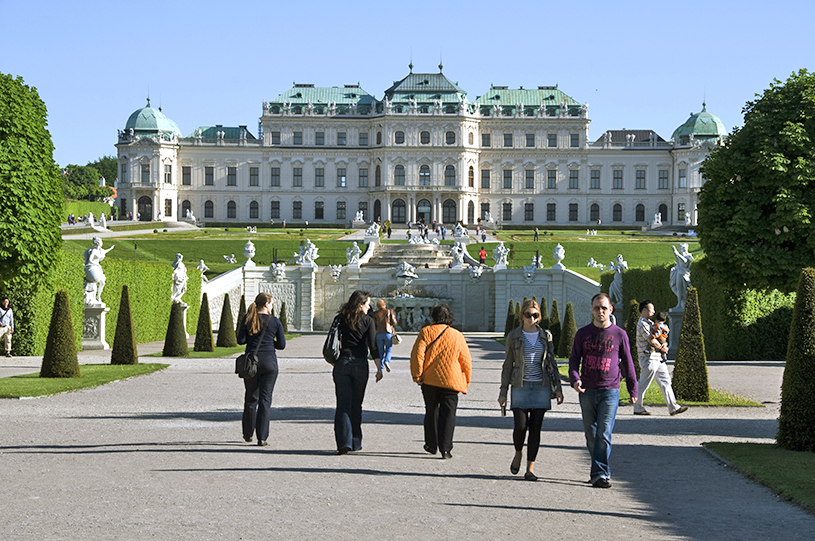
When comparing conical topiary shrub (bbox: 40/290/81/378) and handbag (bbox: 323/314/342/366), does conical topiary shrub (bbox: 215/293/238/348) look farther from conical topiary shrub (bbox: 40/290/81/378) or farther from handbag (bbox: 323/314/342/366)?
handbag (bbox: 323/314/342/366)

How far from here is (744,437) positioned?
9.59m

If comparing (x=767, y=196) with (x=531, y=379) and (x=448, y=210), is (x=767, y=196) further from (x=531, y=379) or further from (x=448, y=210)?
(x=448, y=210)

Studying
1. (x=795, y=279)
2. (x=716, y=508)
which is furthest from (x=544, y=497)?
(x=795, y=279)

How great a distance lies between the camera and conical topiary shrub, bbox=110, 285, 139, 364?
55.7ft

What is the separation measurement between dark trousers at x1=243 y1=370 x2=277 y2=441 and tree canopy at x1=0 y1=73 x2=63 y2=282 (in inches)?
408

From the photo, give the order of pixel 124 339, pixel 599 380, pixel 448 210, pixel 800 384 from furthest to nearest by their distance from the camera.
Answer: pixel 448 210 → pixel 124 339 → pixel 800 384 → pixel 599 380

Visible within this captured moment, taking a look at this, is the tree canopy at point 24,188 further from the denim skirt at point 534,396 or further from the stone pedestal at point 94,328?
the denim skirt at point 534,396

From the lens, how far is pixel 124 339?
16984 millimetres

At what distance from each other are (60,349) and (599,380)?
31.6ft

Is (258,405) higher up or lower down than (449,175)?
lower down

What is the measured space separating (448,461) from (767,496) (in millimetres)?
2527

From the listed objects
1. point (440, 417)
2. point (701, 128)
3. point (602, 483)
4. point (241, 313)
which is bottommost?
point (602, 483)

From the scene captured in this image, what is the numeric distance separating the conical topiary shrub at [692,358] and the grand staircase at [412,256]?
31.1 m

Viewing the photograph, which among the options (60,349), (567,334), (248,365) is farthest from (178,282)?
(248,365)
